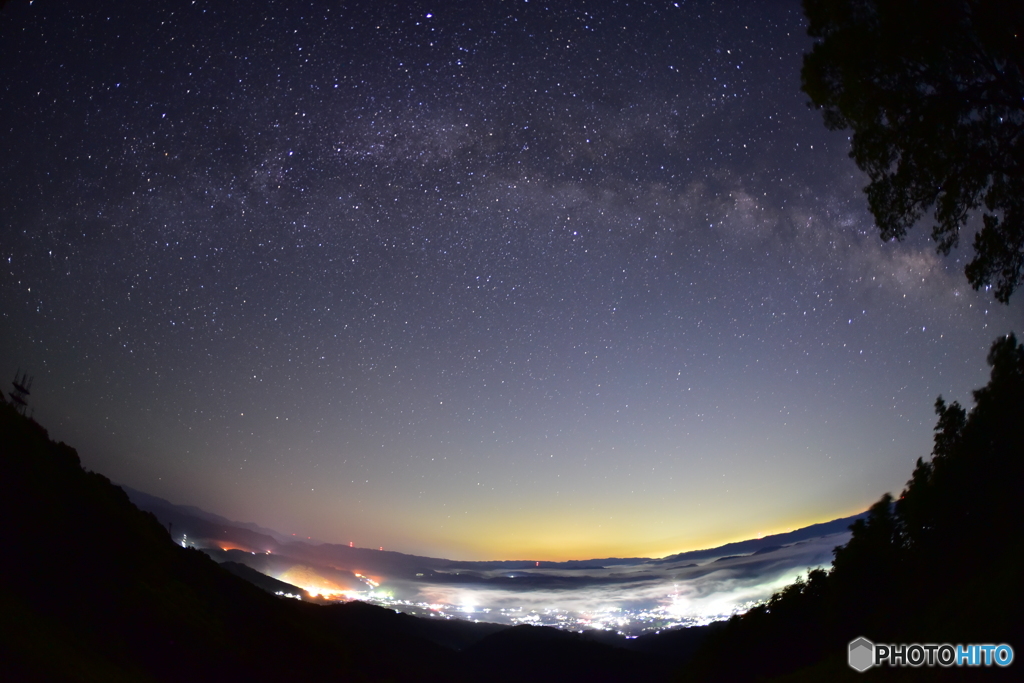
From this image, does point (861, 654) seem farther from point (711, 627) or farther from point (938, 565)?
point (711, 627)

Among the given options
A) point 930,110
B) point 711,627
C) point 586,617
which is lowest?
point 586,617

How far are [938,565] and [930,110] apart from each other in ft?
28.5

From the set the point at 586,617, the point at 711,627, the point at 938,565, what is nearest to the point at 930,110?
the point at 938,565

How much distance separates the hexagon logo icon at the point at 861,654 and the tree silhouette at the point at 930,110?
7.37m

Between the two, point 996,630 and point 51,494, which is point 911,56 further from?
point 51,494

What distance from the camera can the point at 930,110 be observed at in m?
10.5

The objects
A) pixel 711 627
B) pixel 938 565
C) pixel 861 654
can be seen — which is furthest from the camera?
pixel 711 627

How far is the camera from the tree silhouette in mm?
9906

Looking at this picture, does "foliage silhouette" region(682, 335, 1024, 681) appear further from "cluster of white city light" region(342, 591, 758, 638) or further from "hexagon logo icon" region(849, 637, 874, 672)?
"cluster of white city light" region(342, 591, 758, 638)

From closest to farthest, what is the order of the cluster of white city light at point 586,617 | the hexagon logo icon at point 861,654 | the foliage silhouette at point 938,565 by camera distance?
the foliage silhouette at point 938,565 < the hexagon logo icon at point 861,654 < the cluster of white city light at point 586,617

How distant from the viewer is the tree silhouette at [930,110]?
9.91m

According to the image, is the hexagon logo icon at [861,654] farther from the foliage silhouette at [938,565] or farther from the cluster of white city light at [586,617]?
the cluster of white city light at [586,617]

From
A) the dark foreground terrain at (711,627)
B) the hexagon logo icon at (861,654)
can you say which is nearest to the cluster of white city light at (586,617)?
the dark foreground terrain at (711,627)

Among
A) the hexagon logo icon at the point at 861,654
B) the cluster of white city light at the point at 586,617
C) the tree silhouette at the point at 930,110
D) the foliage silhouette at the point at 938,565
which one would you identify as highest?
the tree silhouette at the point at 930,110
